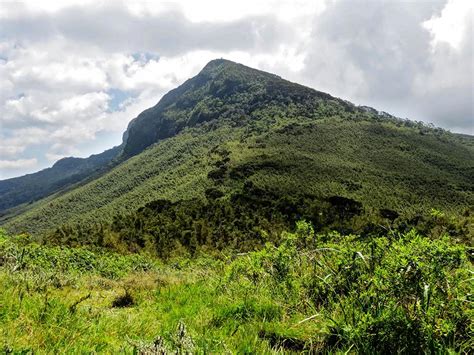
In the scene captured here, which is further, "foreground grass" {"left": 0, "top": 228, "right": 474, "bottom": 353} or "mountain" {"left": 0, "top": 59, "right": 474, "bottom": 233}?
"mountain" {"left": 0, "top": 59, "right": 474, "bottom": 233}

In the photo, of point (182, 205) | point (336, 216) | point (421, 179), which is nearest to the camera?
point (336, 216)

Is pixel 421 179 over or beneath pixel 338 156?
beneath

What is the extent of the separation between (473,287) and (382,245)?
3.17 feet

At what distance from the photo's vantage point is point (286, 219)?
63.4 m

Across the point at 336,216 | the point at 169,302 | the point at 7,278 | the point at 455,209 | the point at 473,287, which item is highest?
the point at 7,278

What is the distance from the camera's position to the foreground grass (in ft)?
9.86

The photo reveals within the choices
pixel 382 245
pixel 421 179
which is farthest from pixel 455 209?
pixel 382 245

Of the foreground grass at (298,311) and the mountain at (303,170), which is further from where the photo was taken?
the mountain at (303,170)

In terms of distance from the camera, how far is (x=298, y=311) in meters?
4.15

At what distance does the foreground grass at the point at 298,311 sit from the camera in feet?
9.86

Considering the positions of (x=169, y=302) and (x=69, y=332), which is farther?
(x=169, y=302)

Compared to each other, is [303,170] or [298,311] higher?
[298,311]

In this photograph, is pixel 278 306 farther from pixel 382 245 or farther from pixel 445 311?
pixel 445 311

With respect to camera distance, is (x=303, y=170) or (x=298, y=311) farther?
(x=303, y=170)
